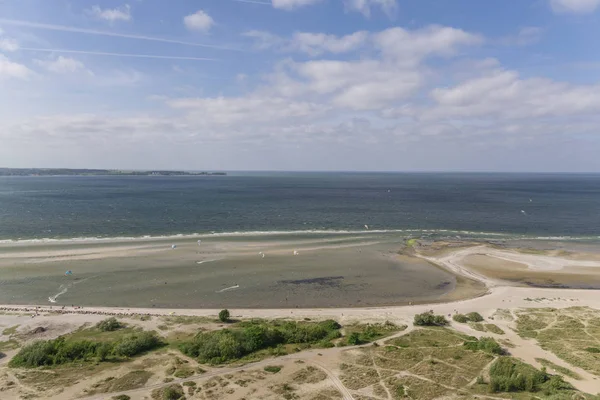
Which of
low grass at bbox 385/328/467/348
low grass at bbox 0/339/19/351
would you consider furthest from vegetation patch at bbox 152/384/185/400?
low grass at bbox 385/328/467/348

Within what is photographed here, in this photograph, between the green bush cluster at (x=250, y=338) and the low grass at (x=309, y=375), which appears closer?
the low grass at (x=309, y=375)

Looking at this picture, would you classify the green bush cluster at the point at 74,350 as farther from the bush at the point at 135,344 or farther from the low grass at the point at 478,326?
the low grass at the point at 478,326

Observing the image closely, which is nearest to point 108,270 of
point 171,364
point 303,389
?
point 171,364

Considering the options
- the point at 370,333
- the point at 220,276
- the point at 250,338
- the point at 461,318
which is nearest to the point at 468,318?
the point at 461,318

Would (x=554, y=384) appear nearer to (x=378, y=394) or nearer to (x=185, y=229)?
(x=378, y=394)

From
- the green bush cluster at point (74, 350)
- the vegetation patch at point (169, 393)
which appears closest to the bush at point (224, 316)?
the green bush cluster at point (74, 350)

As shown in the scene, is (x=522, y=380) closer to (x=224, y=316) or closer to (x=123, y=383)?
(x=224, y=316)

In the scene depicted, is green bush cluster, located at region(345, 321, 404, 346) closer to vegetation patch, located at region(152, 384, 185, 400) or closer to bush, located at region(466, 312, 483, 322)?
bush, located at region(466, 312, 483, 322)
